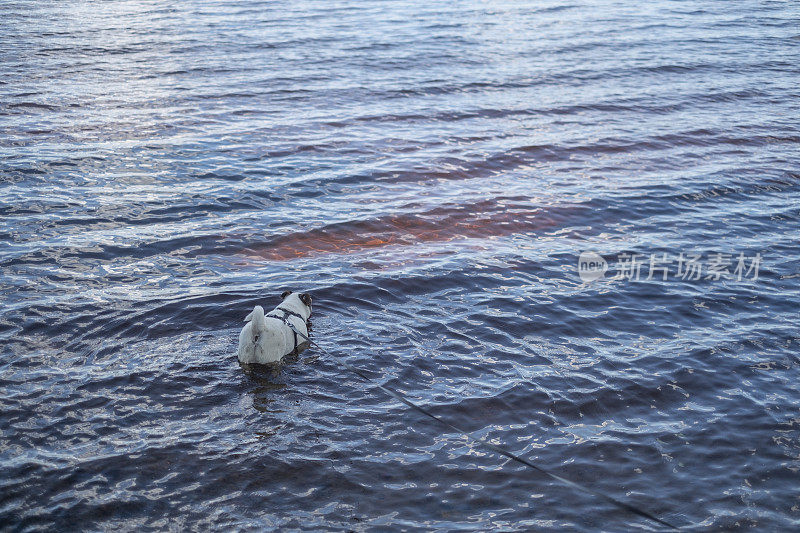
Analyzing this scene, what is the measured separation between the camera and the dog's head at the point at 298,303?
8188 millimetres

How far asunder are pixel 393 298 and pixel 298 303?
163cm

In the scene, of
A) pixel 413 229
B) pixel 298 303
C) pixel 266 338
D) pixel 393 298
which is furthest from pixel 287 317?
pixel 413 229

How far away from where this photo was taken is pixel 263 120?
17.6 m

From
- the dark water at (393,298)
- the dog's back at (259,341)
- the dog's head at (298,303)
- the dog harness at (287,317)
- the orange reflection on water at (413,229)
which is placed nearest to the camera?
the dark water at (393,298)

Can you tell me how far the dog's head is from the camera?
8.19 m

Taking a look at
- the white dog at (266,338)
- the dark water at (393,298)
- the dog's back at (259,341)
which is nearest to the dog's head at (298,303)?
the white dog at (266,338)

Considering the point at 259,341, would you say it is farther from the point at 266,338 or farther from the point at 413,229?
the point at 413,229

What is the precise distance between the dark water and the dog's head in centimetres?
47

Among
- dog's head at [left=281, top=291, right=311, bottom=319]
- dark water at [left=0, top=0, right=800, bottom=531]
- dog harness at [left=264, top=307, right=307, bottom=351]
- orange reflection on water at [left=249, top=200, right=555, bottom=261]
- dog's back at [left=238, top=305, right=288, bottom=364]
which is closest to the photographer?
dark water at [left=0, top=0, right=800, bottom=531]

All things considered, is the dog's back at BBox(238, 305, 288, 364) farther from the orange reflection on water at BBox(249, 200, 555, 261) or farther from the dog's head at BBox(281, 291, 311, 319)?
the orange reflection on water at BBox(249, 200, 555, 261)

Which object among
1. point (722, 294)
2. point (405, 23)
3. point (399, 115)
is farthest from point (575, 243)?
point (405, 23)

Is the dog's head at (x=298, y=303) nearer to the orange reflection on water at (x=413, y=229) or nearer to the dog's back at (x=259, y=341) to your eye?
the dog's back at (x=259, y=341)

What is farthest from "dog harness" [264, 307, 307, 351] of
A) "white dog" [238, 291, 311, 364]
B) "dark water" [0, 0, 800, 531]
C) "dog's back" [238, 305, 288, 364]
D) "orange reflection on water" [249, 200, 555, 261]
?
"orange reflection on water" [249, 200, 555, 261]

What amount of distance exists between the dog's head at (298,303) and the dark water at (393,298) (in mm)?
466
